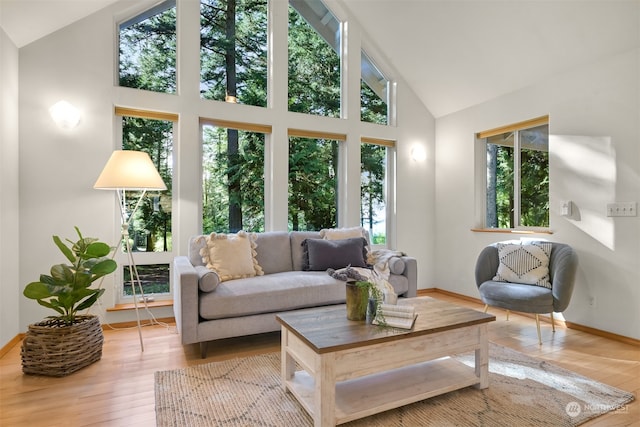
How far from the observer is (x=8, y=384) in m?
2.19

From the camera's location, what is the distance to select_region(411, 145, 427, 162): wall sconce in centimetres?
473

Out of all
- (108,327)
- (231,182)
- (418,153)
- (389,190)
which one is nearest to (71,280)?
(108,327)

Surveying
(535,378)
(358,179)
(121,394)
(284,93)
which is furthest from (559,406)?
(284,93)

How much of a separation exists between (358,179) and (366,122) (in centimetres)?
74

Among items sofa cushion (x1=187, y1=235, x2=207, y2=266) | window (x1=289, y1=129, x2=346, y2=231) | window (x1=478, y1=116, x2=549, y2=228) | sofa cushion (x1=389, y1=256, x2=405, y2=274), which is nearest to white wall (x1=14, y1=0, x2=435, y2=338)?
window (x1=289, y1=129, x2=346, y2=231)

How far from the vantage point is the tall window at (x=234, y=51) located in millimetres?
3725

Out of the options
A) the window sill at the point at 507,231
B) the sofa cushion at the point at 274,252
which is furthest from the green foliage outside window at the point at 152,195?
the window sill at the point at 507,231

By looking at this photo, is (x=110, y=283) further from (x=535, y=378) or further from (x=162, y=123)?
(x=535, y=378)

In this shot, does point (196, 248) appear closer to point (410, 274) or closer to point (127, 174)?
point (127, 174)

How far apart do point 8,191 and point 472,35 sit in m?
Answer: 4.38

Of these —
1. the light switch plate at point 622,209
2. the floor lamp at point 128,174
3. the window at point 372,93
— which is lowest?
the light switch plate at point 622,209

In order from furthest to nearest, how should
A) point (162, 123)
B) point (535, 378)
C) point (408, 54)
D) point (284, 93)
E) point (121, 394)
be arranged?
point (408, 54), point (284, 93), point (162, 123), point (535, 378), point (121, 394)

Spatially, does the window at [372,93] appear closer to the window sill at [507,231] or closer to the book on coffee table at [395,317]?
the window sill at [507,231]

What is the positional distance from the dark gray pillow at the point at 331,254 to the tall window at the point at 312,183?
0.70 metres
